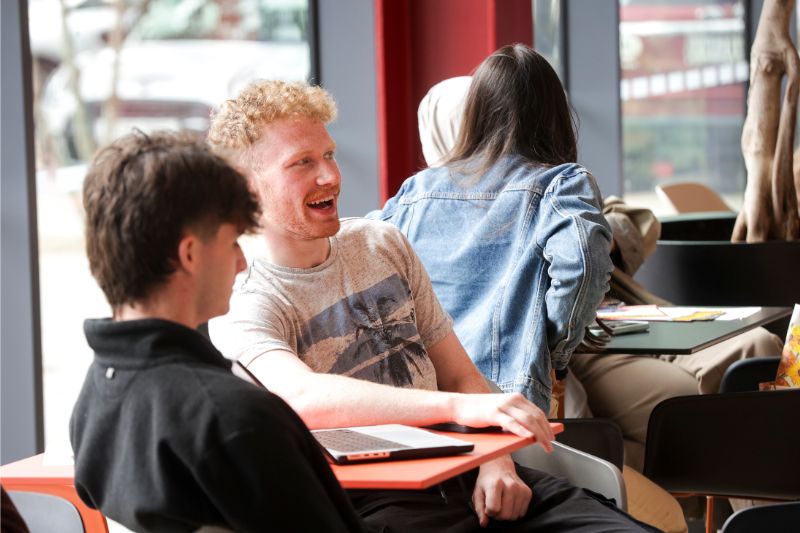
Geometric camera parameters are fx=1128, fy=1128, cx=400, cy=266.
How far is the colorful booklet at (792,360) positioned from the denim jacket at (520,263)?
0.50 metres

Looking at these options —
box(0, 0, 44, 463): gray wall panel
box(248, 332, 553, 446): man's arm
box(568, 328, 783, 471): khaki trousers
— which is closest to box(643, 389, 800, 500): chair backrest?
box(568, 328, 783, 471): khaki trousers

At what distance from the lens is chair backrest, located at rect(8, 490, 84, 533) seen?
1919 millimetres

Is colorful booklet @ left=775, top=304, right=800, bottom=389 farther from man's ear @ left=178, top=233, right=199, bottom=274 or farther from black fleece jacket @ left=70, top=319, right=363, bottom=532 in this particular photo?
man's ear @ left=178, top=233, right=199, bottom=274

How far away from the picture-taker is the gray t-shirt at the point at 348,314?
2.13 meters

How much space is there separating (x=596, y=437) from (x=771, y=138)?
9.16ft

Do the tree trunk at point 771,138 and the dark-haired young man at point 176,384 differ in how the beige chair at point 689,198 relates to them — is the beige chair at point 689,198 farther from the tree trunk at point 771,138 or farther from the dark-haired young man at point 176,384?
the dark-haired young man at point 176,384

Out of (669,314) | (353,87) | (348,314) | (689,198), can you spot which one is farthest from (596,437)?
(689,198)

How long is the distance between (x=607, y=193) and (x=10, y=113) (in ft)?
15.7

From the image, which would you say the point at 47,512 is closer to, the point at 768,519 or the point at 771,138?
the point at 768,519

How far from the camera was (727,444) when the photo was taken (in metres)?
2.77

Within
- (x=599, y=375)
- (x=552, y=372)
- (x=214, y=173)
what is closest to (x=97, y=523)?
(x=214, y=173)

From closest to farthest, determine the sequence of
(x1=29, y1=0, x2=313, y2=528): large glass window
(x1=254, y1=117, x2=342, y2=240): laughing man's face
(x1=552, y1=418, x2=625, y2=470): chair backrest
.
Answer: (x1=254, y1=117, x2=342, y2=240): laughing man's face < (x1=552, y1=418, x2=625, y2=470): chair backrest < (x1=29, y1=0, x2=313, y2=528): large glass window

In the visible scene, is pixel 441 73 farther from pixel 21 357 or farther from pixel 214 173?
pixel 214 173

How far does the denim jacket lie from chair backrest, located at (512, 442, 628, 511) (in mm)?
525
